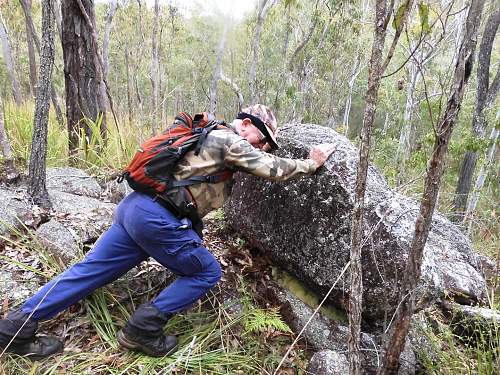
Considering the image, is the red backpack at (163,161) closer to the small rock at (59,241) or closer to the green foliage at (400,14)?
the small rock at (59,241)

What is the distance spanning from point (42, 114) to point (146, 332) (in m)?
2.10

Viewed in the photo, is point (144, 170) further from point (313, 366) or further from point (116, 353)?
point (313, 366)

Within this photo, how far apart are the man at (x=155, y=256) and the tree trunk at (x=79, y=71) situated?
2625 millimetres

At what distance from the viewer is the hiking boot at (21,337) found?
2.39 m

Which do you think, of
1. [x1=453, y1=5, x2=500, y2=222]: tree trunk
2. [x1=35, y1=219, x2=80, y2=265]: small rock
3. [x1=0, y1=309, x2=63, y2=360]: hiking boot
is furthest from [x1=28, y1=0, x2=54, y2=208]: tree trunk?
[x1=453, y1=5, x2=500, y2=222]: tree trunk

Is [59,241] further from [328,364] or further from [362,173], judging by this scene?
[362,173]

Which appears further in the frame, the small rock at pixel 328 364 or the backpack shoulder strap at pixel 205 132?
the small rock at pixel 328 364

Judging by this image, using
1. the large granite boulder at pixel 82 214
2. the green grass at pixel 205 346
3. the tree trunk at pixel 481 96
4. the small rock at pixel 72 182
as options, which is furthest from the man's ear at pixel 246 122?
the tree trunk at pixel 481 96

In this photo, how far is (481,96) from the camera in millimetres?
9508

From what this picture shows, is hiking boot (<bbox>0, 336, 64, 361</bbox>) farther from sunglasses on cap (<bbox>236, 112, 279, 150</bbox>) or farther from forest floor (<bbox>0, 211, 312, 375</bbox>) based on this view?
sunglasses on cap (<bbox>236, 112, 279, 150</bbox>)

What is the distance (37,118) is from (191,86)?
26400 mm

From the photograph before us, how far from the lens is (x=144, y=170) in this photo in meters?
2.49

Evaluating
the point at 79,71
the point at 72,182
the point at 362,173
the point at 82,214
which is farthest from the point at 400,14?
the point at 79,71

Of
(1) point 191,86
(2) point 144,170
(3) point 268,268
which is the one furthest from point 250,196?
(1) point 191,86
